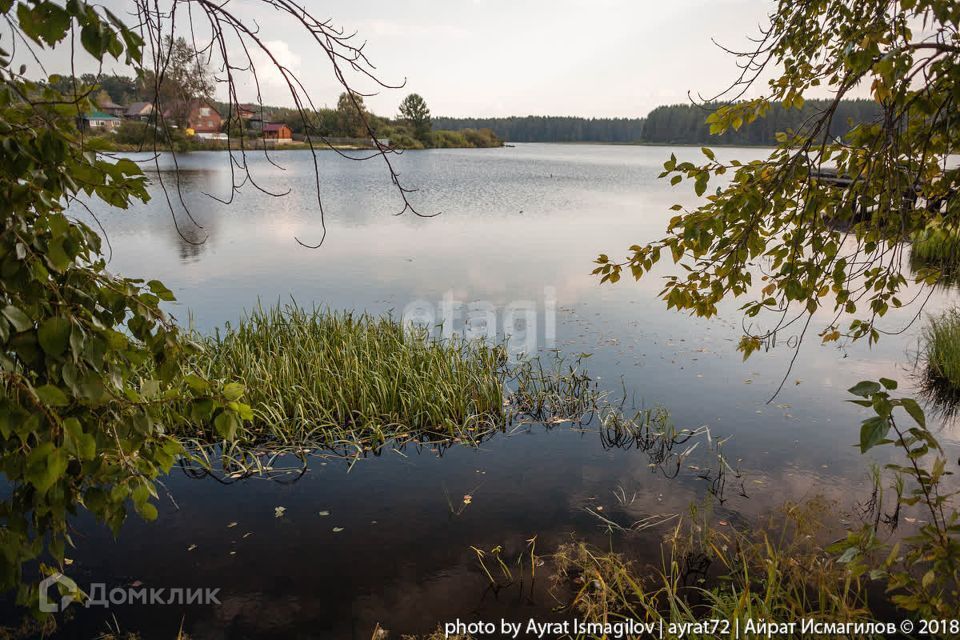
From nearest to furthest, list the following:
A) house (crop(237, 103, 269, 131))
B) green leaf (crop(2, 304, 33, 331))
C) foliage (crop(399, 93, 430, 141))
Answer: green leaf (crop(2, 304, 33, 331)), house (crop(237, 103, 269, 131)), foliage (crop(399, 93, 430, 141))

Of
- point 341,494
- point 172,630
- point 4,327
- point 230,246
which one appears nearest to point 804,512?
point 341,494

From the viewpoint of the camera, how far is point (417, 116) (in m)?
93.8

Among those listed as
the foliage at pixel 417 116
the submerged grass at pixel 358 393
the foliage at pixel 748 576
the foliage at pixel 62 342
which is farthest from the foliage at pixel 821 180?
the foliage at pixel 417 116

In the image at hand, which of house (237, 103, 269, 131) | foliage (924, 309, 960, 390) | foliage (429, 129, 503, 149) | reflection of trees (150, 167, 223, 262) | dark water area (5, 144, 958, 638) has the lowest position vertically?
dark water area (5, 144, 958, 638)

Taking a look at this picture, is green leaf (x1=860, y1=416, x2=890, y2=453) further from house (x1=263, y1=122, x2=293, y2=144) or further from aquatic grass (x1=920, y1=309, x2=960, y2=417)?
aquatic grass (x1=920, y1=309, x2=960, y2=417)

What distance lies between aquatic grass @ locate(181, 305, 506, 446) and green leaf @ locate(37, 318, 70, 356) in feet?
16.1

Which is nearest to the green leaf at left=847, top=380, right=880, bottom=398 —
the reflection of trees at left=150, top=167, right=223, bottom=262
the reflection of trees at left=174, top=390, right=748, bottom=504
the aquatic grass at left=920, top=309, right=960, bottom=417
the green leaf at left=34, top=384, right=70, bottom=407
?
the green leaf at left=34, top=384, right=70, bottom=407

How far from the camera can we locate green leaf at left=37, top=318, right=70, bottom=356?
1.70 meters

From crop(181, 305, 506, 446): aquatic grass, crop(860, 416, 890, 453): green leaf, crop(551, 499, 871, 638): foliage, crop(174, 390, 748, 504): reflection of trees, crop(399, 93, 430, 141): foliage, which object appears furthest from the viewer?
crop(399, 93, 430, 141): foliage

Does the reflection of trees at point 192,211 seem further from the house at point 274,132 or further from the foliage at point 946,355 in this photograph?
the foliage at point 946,355

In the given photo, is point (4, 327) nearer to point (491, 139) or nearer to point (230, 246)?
point (230, 246)

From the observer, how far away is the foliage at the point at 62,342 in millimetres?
1704

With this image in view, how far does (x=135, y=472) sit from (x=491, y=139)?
381ft

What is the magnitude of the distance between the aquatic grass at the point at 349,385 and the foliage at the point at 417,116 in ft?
289
